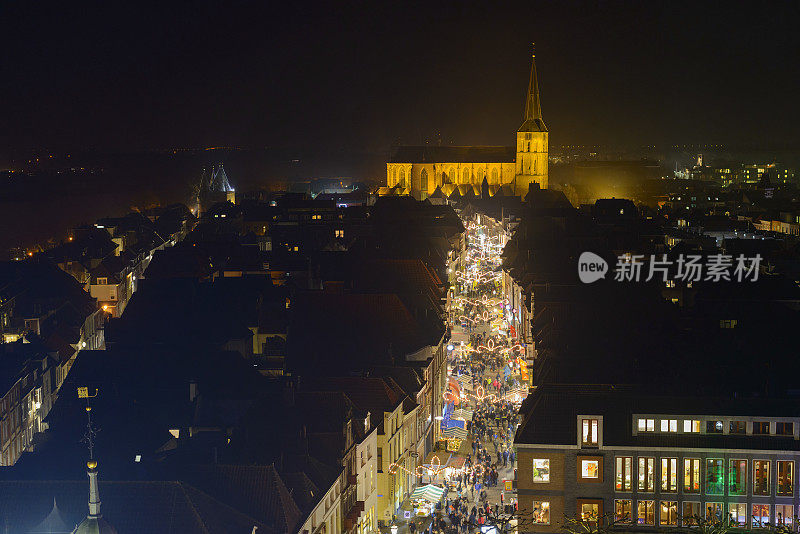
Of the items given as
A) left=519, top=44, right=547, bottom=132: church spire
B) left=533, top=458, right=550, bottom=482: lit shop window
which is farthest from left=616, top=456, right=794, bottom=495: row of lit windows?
left=519, top=44, right=547, bottom=132: church spire

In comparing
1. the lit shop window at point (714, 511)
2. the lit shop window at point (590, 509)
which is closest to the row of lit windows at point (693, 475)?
the lit shop window at point (714, 511)

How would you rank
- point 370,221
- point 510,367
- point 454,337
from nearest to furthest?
1. point 510,367
2. point 454,337
3. point 370,221

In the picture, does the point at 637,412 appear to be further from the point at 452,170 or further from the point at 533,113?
the point at 452,170

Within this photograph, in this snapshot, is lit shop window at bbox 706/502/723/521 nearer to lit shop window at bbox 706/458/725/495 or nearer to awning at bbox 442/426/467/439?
lit shop window at bbox 706/458/725/495

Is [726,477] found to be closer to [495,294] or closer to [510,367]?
[510,367]

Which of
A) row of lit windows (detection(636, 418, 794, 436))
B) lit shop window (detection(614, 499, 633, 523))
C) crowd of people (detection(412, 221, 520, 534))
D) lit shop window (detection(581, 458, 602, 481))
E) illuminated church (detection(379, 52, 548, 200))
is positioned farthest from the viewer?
illuminated church (detection(379, 52, 548, 200))

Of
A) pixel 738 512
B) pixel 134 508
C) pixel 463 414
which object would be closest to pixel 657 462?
pixel 738 512

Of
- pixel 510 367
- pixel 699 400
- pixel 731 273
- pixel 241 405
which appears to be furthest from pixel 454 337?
pixel 699 400
